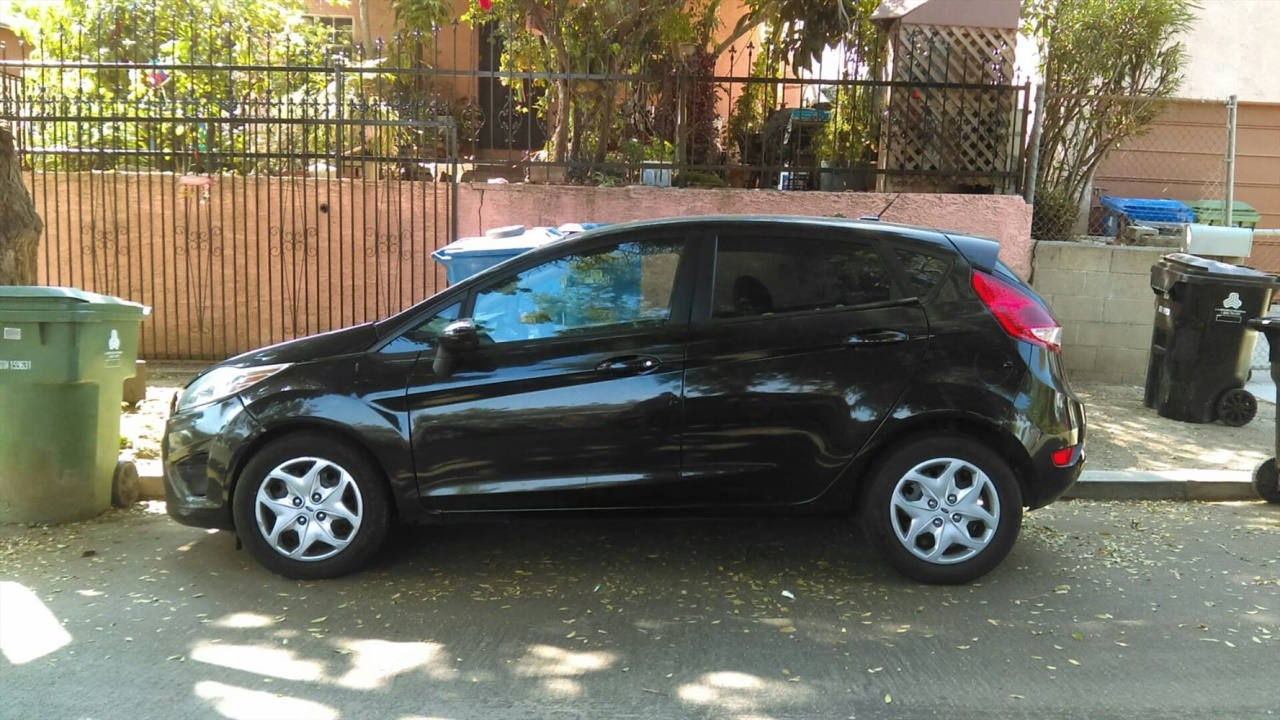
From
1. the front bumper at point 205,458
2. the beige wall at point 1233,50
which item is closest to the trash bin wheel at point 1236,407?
the beige wall at point 1233,50

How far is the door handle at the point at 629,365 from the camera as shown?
4.64 meters

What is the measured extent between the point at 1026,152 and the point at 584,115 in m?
4.02

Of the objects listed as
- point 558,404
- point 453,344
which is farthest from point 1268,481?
point 453,344

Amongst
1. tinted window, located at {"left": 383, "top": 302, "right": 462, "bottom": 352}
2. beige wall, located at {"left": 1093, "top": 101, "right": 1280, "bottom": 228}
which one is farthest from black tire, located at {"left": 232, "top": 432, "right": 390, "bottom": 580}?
beige wall, located at {"left": 1093, "top": 101, "right": 1280, "bottom": 228}

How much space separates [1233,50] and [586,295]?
11102 millimetres

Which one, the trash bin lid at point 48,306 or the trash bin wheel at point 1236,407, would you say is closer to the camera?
the trash bin lid at point 48,306

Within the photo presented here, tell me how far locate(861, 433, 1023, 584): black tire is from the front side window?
1261 mm

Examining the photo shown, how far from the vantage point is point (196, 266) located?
935cm

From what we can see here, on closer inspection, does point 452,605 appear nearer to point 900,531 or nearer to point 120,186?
point 900,531

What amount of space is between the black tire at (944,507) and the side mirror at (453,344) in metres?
1.90

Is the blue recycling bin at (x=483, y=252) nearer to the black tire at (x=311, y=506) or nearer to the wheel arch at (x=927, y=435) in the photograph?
the black tire at (x=311, y=506)

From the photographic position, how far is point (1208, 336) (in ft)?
25.8

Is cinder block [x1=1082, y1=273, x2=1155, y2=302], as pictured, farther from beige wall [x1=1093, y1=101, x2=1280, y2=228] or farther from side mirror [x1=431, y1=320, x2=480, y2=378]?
side mirror [x1=431, y1=320, x2=480, y2=378]

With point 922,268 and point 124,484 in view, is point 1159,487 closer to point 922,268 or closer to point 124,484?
point 922,268
